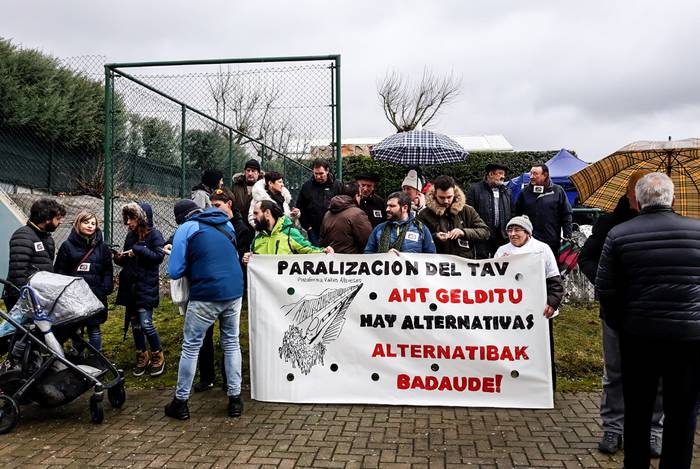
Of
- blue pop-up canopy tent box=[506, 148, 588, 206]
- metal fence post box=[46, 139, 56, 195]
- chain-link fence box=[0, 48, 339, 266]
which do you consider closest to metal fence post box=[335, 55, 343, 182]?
chain-link fence box=[0, 48, 339, 266]

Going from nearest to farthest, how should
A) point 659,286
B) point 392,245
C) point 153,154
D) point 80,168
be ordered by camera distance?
point 659,286
point 392,245
point 153,154
point 80,168

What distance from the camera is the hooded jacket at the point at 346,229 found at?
5.73 metres

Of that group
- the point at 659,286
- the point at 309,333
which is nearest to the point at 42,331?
the point at 309,333

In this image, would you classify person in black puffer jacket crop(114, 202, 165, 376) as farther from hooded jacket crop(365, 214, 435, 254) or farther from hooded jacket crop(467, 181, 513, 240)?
hooded jacket crop(467, 181, 513, 240)

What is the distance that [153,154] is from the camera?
350 inches

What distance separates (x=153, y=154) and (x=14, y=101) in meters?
4.05

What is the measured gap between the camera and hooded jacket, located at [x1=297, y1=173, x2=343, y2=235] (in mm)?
7148

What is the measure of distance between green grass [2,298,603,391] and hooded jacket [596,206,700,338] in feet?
8.11

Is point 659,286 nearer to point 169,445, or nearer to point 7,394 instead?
point 169,445

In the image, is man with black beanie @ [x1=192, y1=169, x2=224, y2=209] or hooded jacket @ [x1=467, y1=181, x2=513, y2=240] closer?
man with black beanie @ [x1=192, y1=169, x2=224, y2=209]

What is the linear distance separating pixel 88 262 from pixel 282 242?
191cm

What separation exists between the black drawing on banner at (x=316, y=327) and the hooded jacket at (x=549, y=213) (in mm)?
2780

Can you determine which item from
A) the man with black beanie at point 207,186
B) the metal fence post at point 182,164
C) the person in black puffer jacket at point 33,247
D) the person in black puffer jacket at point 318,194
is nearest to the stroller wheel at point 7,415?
the person in black puffer jacket at point 33,247

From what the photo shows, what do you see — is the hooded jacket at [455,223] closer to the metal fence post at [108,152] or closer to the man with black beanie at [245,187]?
the man with black beanie at [245,187]
